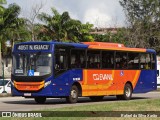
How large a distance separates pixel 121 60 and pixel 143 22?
36495mm

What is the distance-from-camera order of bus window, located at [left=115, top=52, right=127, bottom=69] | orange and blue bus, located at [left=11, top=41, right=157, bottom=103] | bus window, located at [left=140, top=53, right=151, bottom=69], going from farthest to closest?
bus window, located at [left=140, top=53, right=151, bottom=69] → bus window, located at [left=115, top=52, right=127, bottom=69] → orange and blue bus, located at [left=11, top=41, right=157, bottom=103]

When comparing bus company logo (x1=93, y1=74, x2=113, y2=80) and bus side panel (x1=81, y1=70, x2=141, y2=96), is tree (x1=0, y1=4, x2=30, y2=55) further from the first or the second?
bus company logo (x1=93, y1=74, x2=113, y2=80)

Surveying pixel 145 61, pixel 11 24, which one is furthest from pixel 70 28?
pixel 145 61

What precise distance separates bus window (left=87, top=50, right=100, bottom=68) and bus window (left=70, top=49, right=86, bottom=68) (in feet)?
1.36

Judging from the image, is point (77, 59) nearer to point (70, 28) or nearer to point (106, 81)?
point (106, 81)

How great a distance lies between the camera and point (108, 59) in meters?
27.1

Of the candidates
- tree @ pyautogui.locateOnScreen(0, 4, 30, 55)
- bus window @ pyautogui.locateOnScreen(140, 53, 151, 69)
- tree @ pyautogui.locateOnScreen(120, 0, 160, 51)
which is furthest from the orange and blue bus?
tree @ pyautogui.locateOnScreen(120, 0, 160, 51)

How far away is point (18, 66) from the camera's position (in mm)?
24031

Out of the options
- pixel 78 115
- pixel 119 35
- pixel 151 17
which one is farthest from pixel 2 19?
pixel 78 115

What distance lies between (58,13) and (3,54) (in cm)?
790

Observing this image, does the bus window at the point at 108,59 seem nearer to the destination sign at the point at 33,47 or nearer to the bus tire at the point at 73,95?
the bus tire at the point at 73,95

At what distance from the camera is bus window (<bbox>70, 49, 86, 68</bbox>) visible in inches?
966

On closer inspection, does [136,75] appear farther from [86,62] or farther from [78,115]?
[78,115]

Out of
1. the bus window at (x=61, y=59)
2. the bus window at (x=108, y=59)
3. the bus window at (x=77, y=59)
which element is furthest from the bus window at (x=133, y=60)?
the bus window at (x=61, y=59)
